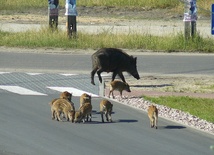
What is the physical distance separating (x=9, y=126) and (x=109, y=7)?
31377mm

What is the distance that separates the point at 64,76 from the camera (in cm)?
2280

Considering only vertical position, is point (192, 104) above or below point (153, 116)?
below

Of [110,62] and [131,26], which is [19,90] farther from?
[131,26]

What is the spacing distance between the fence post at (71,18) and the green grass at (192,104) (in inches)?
400

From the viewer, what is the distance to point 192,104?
19.1 m

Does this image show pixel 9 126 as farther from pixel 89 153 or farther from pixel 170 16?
pixel 170 16

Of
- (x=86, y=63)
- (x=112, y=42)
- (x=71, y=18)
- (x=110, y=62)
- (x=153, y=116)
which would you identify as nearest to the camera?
(x=153, y=116)

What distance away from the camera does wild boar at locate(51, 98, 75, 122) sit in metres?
16.8

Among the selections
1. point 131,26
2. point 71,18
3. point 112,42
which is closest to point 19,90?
point 112,42

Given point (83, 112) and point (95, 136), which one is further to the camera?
point (83, 112)

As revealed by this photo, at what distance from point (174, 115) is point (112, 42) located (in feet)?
36.4

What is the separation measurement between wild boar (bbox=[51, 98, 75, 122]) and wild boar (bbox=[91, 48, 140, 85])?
164 inches

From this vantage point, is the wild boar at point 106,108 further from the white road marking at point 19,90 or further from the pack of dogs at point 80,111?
the white road marking at point 19,90

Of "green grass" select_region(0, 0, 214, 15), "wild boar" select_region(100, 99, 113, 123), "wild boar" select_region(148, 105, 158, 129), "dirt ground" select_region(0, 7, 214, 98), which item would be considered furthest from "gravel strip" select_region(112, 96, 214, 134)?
"green grass" select_region(0, 0, 214, 15)
